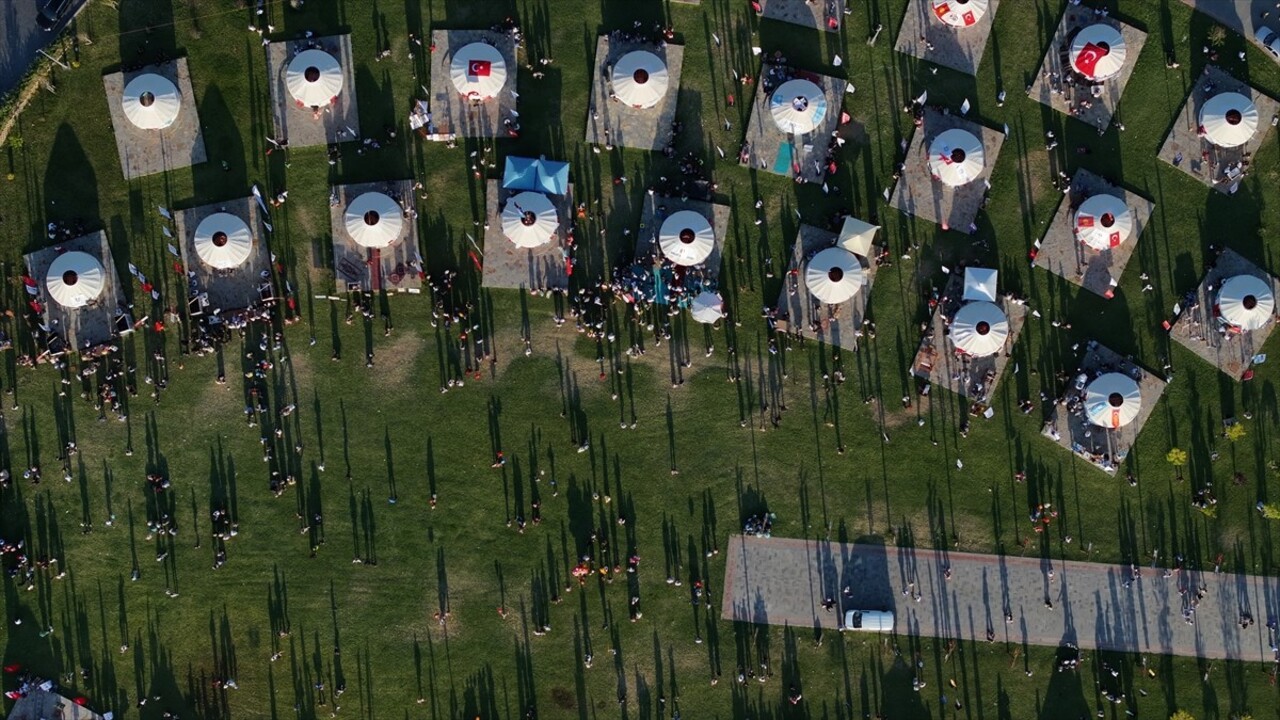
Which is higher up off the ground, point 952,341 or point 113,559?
point 952,341

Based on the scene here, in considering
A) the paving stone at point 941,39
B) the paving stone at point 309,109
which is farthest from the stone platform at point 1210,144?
the paving stone at point 309,109

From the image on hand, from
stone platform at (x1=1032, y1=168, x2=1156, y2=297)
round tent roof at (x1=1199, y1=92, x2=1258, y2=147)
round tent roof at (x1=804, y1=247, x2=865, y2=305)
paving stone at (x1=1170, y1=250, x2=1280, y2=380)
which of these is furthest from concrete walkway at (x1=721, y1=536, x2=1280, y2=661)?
round tent roof at (x1=1199, y1=92, x2=1258, y2=147)

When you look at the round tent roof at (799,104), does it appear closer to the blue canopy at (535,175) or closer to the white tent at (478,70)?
the blue canopy at (535,175)

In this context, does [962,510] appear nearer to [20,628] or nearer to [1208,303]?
[1208,303]

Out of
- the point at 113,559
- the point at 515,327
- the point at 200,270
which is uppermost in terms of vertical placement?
the point at 200,270

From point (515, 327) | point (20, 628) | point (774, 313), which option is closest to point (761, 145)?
point (774, 313)

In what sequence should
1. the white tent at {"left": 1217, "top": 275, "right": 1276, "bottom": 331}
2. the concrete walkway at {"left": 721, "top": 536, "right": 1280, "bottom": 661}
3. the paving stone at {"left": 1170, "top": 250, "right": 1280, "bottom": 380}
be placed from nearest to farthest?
the white tent at {"left": 1217, "top": 275, "right": 1276, "bottom": 331}, the paving stone at {"left": 1170, "top": 250, "right": 1280, "bottom": 380}, the concrete walkway at {"left": 721, "top": 536, "right": 1280, "bottom": 661}

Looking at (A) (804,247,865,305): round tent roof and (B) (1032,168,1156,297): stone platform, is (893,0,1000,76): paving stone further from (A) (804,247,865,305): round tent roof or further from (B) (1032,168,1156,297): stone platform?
(A) (804,247,865,305): round tent roof
